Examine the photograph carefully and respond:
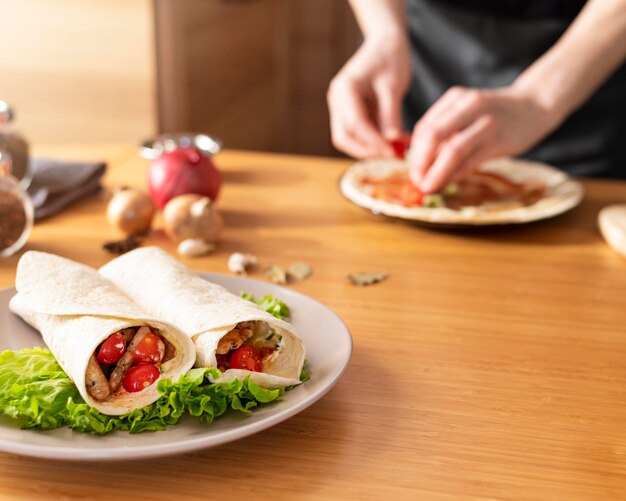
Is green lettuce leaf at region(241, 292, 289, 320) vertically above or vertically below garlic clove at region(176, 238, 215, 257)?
above

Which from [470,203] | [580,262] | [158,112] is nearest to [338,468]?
[580,262]

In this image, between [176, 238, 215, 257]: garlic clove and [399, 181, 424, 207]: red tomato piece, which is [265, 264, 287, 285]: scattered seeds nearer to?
[176, 238, 215, 257]: garlic clove

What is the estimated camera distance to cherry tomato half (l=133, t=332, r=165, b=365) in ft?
3.03

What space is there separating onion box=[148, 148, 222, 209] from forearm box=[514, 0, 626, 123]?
24.7 inches

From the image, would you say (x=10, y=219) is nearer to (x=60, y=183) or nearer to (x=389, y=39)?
(x=60, y=183)

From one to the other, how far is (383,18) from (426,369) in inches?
42.6

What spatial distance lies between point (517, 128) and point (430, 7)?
672mm

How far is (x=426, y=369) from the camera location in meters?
1.09

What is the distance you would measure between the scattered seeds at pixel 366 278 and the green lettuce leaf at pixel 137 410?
0.48 meters

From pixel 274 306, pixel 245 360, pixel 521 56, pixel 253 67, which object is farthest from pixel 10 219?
pixel 253 67

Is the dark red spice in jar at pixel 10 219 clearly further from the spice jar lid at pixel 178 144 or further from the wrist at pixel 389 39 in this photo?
the wrist at pixel 389 39

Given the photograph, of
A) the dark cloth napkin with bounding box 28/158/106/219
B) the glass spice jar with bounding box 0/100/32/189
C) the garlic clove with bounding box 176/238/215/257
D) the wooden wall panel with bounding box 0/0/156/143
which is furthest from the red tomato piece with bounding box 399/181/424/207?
the wooden wall panel with bounding box 0/0/156/143

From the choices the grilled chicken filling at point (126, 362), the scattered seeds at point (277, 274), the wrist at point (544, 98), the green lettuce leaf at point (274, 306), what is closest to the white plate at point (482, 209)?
the wrist at point (544, 98)


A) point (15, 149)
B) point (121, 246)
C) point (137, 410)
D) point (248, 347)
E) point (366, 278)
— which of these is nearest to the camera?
point (137, 410)
